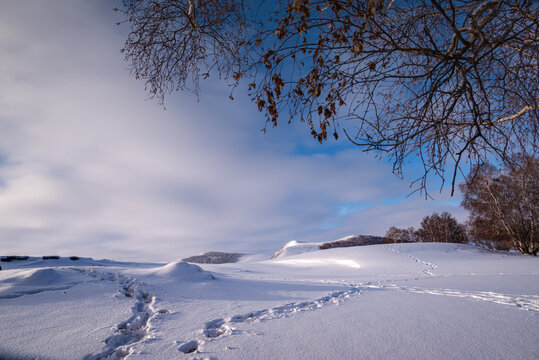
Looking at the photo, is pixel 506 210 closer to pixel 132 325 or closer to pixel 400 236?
pixel 400 236

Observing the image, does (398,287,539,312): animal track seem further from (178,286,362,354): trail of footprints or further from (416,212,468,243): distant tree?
(416,212,468,243): distant tree

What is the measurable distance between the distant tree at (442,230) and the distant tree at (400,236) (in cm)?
69

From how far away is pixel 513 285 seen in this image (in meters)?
4.82

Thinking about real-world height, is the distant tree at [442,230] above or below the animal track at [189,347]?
above

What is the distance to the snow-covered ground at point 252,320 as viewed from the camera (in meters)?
2.12

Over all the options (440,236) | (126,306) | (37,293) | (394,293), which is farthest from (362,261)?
(440,236)

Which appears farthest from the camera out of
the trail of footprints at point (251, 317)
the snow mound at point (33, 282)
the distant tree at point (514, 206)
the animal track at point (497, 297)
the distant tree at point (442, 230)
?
the distant tree at point (442, 230)

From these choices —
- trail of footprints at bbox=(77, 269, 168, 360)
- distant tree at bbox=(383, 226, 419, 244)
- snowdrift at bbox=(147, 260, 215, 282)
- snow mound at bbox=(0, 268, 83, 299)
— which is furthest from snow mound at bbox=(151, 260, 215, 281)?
distant tree at bbox=(383, 226, 419, 244)

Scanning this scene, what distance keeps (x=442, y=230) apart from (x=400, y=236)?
3.55 m

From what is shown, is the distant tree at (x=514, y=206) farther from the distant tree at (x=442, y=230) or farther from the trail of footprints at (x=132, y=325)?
the trail of footprints at (x=132, y=325)

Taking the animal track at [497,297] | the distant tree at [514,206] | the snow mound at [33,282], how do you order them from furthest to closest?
the distant tree at [514,206], the snow mound at [33,282], the animal track at [497,297]

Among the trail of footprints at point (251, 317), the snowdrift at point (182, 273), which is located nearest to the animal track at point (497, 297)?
the trail of footprints at point (251, 317)

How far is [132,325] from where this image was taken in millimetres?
2832

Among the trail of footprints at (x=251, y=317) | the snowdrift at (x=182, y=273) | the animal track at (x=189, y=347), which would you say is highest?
the snowdrift at (x=182, y=273)
